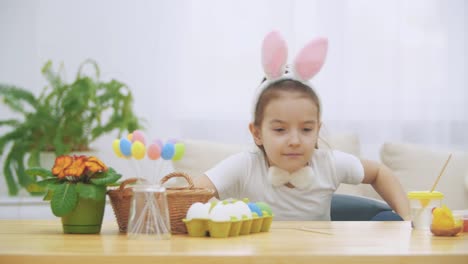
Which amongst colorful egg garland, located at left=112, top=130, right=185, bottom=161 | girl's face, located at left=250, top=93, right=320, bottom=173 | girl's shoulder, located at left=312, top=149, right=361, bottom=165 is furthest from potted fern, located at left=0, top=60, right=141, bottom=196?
colorful egg garland, located at left=112, top=130, right=185, bottom=161

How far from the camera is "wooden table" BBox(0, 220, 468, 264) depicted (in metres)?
1.10

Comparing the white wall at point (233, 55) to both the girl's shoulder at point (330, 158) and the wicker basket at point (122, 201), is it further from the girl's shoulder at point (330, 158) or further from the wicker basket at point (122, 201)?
the wicker basket at point (122, 201)

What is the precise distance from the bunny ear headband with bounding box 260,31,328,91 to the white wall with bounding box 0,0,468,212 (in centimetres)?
167

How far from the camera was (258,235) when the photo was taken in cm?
144

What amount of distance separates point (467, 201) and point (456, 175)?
0.41 feet

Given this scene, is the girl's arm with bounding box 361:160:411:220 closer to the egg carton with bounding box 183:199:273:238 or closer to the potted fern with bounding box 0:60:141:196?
the egg carton with bounding box 183:199:273:238

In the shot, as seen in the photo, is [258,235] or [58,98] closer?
[258,235]

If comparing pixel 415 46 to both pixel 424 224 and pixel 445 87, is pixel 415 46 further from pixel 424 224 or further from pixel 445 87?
pixel 424 224

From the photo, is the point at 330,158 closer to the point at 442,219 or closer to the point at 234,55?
the point at 442,219

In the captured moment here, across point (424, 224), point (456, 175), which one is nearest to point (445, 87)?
point (456, 175)

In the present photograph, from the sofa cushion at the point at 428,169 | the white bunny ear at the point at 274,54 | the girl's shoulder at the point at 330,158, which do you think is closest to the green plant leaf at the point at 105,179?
the white bunny ear at the point at 274,54

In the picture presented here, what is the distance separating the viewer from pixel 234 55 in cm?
364

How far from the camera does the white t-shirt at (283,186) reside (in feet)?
6.90

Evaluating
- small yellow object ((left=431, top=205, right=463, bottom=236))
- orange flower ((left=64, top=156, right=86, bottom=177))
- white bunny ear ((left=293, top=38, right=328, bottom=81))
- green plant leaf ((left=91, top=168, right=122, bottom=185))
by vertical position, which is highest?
white bunny ear ((left=293, top=38, right=328, bottom=81))
